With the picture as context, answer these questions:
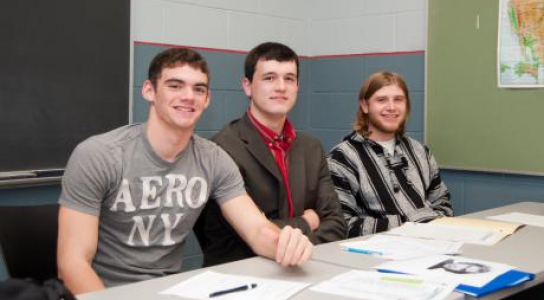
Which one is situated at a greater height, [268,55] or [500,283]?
[268,55]

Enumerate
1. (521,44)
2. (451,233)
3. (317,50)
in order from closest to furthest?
(451,233) < (521,44) < (317,50)

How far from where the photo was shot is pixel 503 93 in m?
3.16

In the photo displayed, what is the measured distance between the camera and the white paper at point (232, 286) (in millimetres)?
1410

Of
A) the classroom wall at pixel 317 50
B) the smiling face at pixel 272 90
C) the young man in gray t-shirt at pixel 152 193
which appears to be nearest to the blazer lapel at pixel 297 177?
the smiling face at pixel 272 90

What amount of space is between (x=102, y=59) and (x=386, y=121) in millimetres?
1362

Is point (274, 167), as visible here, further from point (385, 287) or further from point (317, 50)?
point (317, 50)

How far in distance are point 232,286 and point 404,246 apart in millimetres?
677

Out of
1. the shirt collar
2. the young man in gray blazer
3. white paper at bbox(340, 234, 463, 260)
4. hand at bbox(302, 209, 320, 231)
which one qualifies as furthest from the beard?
white paper at bbox(340, 234, 463, 260)

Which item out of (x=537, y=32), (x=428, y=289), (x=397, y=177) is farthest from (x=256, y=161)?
(x=537, y=32)

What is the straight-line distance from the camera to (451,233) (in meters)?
2.17

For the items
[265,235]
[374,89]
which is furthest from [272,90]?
[265,235]

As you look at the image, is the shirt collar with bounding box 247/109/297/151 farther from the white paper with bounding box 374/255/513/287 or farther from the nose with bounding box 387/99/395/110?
the white paper with bounding box 374/255/513/287

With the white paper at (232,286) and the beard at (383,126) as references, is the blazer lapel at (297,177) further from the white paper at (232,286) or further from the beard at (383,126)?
the white paper at (232,286)

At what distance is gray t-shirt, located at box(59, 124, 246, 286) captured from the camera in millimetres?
1866
